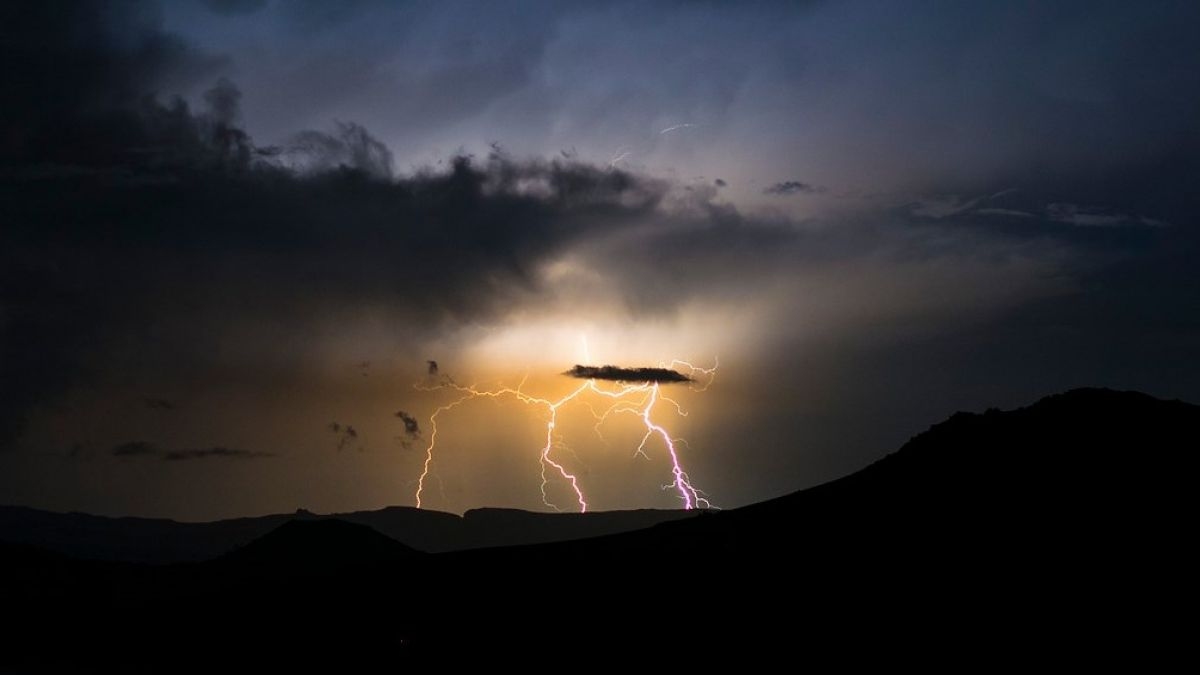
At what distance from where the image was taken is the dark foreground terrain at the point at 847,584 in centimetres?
3838

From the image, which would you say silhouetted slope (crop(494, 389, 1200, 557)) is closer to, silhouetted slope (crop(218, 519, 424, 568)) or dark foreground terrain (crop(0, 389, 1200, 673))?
dark foreground terrain (crop(0, 389, 1200, 673))

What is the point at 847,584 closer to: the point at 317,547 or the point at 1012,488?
the point at 1012,488

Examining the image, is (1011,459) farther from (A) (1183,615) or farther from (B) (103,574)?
(B) (103,574)

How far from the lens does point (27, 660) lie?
7075cm

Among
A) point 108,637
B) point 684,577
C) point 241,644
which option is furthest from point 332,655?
point 108,637

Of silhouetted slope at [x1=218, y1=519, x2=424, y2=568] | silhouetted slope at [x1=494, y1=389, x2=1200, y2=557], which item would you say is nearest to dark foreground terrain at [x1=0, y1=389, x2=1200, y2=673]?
silhouetted slope at [x1=494, y1=389, x2=1200, y2=557]

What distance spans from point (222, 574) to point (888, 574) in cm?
9164

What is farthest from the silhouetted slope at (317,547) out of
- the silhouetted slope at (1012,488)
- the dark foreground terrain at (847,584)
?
the silhouetted slope at (1012,488)

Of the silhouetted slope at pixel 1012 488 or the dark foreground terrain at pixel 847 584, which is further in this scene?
the silhouetted slope at pixel 1012 488

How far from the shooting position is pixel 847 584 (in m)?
44.8

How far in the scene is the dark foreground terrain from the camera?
3838cm

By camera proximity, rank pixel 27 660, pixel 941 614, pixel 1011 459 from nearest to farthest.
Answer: pixel 941 614, pixel 1011 459, pixel 27 660

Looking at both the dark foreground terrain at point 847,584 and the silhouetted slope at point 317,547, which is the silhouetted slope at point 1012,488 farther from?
the silhouetted slope at point 317,547

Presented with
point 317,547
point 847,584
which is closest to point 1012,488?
point 847,584
